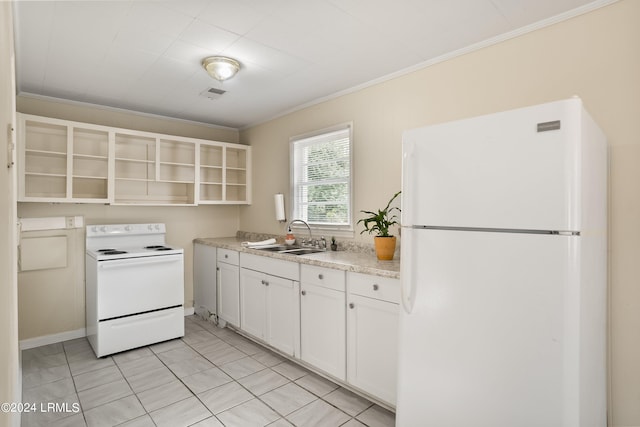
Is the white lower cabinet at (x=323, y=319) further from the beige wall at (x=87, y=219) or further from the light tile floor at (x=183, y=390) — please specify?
the beige wall at (x=87, y=219)

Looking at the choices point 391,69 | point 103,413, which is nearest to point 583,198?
point 391,69

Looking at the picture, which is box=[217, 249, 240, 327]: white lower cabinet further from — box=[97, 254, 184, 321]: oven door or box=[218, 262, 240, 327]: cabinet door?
box=[97, 254, 184, 321]: oven door

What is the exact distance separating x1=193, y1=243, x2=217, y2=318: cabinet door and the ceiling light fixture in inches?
78.5

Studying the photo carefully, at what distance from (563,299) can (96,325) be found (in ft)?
11.5

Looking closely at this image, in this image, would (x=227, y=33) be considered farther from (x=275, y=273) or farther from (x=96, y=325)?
(x=96, y=325)

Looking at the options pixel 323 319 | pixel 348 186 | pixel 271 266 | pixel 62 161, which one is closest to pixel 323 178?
pixel 348 186

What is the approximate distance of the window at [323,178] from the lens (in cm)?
329

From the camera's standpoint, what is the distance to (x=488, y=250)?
4.50 ft

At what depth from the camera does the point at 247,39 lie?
2246 mm

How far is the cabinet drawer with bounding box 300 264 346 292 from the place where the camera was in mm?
2410

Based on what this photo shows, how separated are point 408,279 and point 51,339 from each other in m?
3.65

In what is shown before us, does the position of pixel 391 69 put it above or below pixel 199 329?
above

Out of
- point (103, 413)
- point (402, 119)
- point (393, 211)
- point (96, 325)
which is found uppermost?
point (402, 119)

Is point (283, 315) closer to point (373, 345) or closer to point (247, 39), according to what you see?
point (373, 345)
